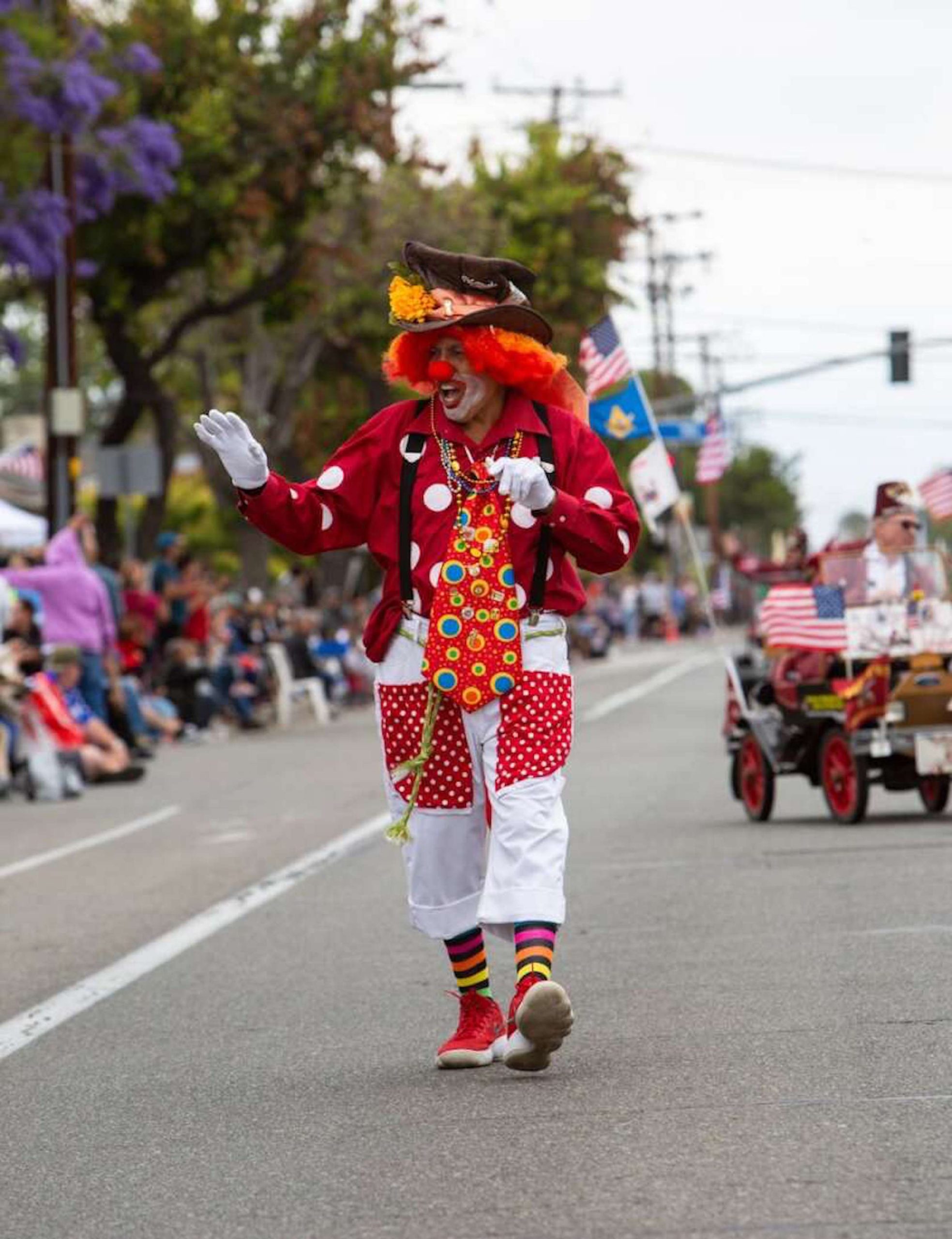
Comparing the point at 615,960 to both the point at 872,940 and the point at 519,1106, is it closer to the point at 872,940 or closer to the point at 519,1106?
the point at 872,940

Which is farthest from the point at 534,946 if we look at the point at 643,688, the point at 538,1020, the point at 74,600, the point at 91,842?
the point at 643,688

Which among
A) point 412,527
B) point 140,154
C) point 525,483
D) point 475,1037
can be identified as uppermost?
point 140,154

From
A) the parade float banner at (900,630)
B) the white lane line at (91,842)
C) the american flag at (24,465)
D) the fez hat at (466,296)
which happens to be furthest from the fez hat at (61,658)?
the fez hat at (466,296)

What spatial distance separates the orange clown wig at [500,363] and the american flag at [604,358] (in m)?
11.8

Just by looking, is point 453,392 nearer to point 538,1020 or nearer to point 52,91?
point 538,1020

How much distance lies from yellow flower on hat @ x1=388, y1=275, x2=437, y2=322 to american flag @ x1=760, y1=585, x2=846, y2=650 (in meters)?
7.23

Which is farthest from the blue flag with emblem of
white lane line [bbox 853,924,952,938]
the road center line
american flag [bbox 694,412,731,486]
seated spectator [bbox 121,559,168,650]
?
american flag [bbox 694,412,731,486]

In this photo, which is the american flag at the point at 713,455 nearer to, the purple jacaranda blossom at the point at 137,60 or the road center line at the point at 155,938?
the purple jacaranda blossom at the point at 137,60

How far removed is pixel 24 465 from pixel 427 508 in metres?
28.3

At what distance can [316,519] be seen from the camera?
7.16 meters

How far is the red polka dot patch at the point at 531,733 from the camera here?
6969mm

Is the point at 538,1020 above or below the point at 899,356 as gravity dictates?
below

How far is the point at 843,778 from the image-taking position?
46.9 feet

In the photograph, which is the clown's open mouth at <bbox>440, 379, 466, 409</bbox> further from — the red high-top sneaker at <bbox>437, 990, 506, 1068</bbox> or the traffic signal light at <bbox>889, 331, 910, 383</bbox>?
the traffic signal light at <bbox>889, 331, 910, 383</bbox>
